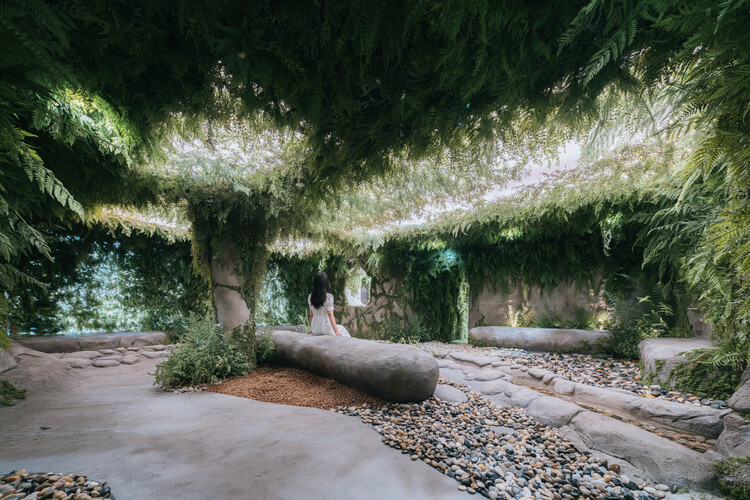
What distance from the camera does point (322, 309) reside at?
6.37 meters

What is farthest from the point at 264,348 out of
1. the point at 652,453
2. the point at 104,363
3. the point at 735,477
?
the point at 735,477

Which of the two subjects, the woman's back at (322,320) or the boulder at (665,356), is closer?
the boulder at (665,356)

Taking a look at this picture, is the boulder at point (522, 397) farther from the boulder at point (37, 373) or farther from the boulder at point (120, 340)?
the boulder at point (120, 340)

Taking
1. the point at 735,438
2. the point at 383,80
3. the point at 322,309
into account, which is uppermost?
the point at 383,80

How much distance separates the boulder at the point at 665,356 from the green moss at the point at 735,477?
2310 mm

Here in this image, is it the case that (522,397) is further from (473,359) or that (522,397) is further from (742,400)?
(473,359)

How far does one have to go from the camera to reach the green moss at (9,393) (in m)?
4.16

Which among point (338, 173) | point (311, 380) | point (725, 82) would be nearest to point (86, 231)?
point (311, 380)

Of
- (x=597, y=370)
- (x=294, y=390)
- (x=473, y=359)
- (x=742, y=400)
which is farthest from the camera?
(x=473, y=359)

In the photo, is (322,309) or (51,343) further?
(51,343)

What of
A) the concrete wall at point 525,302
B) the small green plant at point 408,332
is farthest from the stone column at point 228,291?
the concrete wall at point 525,302

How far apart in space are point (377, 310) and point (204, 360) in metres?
7.04

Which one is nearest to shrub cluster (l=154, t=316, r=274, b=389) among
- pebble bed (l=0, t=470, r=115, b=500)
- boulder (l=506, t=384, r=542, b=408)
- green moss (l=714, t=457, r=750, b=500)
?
pebble bed (l=0, t=470, r=115, b=500)

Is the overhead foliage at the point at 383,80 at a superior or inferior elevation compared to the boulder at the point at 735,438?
superior
